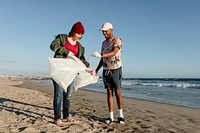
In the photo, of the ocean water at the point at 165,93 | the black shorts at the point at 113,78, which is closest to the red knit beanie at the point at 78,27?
the black shorts at the point at 113,78

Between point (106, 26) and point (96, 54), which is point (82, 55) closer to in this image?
point (96, 54)

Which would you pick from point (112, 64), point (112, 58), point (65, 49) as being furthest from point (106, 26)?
point (65, 49)

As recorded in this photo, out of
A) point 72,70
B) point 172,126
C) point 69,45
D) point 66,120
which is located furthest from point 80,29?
point 172,126

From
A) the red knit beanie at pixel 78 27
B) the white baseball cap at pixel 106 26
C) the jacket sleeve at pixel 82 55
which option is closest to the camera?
the red knit beanie at pixel 78 27

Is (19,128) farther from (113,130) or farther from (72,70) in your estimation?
(113,130)

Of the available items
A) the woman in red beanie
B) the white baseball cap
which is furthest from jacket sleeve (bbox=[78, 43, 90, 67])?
the white baseball cap

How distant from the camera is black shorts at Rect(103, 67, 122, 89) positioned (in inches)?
157

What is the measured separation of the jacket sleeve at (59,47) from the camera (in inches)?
133

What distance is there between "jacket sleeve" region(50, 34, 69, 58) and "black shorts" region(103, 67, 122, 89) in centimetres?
98

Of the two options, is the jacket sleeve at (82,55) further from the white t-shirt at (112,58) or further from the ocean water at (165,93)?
the ocean water at (165,93)

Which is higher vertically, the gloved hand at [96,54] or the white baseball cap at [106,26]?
the white baseball cap at [106,26]

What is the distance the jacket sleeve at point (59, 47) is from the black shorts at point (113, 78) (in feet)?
3.21

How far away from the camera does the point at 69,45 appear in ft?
12.0

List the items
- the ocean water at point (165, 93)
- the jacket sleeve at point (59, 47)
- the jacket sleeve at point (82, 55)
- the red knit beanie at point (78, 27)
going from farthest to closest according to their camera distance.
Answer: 1. the ocean water at point (165, 93)
2. the jacket sleeve at point (82, 55)
3. the red knit beanie at point (78, 27)
4. the jacket sleeve at point (59, 47)
